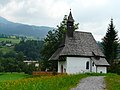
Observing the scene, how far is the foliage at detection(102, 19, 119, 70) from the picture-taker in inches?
2960

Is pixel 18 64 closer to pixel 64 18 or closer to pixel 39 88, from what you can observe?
pixel 64 18

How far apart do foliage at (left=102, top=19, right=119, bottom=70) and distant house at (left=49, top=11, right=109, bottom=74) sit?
12005 mm

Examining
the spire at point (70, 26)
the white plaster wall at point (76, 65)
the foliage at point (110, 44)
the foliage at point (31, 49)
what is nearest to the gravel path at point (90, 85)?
the white plaster wall at point (76, 65)

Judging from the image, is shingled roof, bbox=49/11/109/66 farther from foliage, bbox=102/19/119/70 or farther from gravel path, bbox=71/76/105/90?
gravel path, bbox=71/76/105/90

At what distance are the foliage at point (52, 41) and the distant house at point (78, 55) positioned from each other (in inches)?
360

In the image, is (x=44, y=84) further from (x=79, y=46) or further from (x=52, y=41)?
(x=52, y=41)

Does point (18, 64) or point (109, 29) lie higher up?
point (109, 29)

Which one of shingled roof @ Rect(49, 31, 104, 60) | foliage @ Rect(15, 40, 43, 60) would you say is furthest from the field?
foliage @ Rect(15, 40, 43, 60)

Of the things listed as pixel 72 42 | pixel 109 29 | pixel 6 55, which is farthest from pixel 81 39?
pixel 6 55

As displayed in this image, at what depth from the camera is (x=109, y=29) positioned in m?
78.6

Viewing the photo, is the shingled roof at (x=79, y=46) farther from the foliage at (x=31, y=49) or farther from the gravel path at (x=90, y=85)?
the foliage at (x=31, y=49)

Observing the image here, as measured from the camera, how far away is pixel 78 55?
59656 mm

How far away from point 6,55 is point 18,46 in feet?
82.0

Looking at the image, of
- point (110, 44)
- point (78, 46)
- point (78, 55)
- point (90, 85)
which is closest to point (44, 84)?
point (90, 85)
